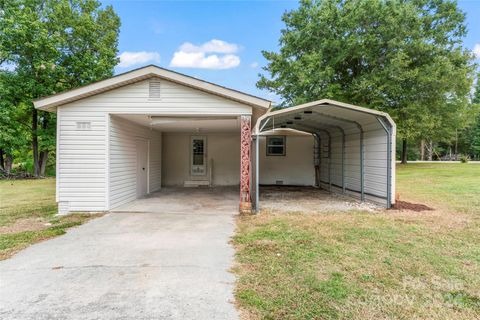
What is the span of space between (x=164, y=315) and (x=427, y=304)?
2.39m

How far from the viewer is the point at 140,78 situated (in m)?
6.44

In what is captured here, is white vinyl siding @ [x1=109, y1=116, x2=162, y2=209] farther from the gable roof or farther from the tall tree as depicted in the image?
the tall tree

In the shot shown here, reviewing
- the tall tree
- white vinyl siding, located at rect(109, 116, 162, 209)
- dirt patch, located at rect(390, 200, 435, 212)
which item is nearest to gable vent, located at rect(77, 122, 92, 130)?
white vinyl siding, located at rect(109, 116, 162, 209)

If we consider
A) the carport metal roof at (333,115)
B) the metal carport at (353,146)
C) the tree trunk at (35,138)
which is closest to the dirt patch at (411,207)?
the metal carport at (353,146)

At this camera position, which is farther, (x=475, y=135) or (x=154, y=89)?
(x=475, y=135)

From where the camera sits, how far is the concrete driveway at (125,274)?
249 centimetres

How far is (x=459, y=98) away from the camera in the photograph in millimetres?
18578

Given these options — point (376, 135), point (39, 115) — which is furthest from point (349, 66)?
point (39, 115)

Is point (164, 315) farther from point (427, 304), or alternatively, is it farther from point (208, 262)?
point (427, 304)

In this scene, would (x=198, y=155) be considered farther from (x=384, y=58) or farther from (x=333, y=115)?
(x=384, y=58)

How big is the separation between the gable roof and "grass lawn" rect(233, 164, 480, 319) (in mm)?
2790

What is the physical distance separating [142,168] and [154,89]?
3473 mm

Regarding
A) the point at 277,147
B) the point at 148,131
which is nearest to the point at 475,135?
the point at 277,147

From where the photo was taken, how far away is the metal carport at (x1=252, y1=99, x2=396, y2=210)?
6.84 meters
